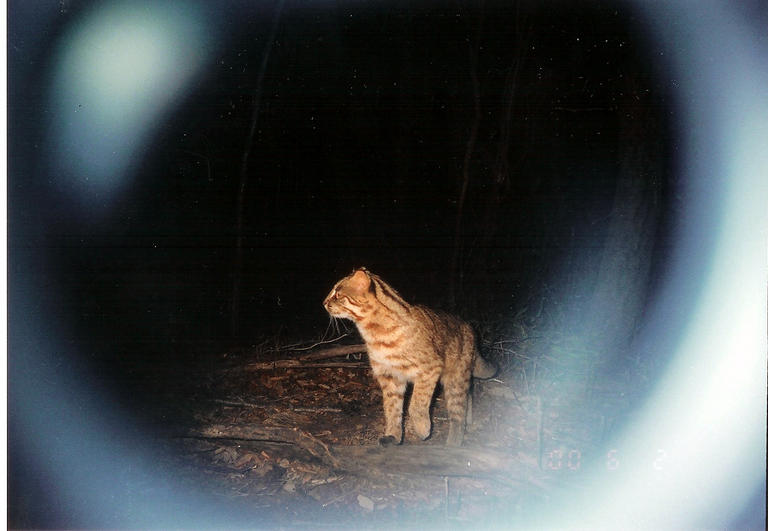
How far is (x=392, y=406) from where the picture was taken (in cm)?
356

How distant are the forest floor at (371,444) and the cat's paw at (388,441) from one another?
0.09 ft

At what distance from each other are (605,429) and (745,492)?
75 centimetres

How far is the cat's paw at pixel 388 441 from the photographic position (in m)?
3.53

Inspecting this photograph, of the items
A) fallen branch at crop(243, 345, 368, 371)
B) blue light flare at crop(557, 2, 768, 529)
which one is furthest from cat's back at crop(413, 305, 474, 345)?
blue light flare at crop(557, 2, 768, 529)

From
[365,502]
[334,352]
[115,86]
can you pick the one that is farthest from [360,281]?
[115,86]

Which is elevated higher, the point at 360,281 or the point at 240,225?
the point at 240,225

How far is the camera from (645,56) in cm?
350

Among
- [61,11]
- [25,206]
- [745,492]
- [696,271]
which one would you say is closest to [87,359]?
[25,206]

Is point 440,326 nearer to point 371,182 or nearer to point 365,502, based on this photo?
point 371,182

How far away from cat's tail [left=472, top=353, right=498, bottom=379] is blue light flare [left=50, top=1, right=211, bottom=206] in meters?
1.93

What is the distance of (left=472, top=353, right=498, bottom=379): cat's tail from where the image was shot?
3.54m

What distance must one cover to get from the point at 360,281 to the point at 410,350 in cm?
42

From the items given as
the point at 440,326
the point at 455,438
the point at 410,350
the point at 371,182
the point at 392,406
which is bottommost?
the point at 455,438

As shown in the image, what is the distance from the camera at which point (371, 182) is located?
355cm
